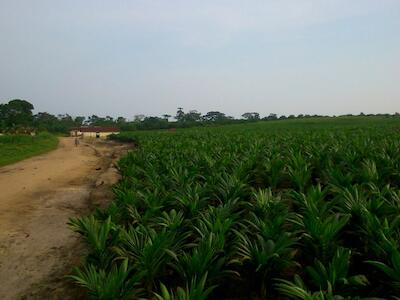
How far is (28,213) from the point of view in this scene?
9.15m

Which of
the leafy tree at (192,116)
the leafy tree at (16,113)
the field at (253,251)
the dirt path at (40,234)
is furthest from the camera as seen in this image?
the leafy tree at (192,116)

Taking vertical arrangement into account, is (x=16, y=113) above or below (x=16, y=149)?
above

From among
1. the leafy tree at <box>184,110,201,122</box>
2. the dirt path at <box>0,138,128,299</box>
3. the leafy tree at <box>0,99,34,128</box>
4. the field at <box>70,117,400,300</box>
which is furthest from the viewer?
the leafy tree at <box>184,110,201,122</box>

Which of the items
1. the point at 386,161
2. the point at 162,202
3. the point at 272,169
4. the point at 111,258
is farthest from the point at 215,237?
the point at 386,161

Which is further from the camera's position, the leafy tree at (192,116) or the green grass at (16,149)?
the leafy tree at (192,116)

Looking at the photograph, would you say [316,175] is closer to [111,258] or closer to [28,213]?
[111,258]

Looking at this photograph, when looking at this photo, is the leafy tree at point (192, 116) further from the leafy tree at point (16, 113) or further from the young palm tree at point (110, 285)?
the young palm tree at point (110, 285)

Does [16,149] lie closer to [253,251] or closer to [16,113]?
[253,251]

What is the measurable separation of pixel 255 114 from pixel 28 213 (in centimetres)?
13273

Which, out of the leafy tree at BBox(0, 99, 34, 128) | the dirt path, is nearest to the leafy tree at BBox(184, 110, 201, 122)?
the leafy tree at BBox(0, 99, 34, 128)

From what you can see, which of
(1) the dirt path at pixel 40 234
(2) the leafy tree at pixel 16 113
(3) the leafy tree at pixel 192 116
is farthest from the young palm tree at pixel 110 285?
(3) the leafy tree at pixel 192 116

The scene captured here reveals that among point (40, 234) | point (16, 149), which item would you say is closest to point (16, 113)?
point (16, 149)

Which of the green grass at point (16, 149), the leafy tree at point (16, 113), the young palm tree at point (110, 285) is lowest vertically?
the green grass at point (16, 149)

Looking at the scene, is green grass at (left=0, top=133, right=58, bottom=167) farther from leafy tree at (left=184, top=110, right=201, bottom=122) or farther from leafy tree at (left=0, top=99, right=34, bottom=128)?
leafy tree at (left=184, top=110, right=201, bottom=122)
